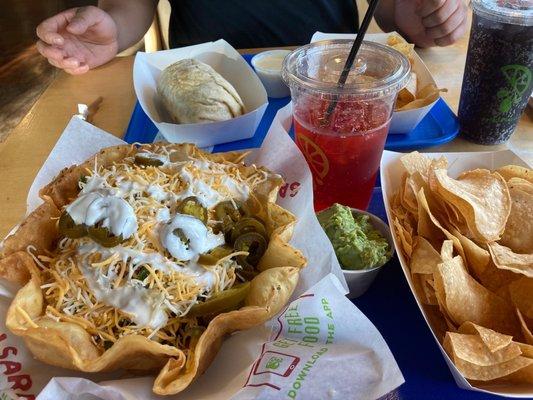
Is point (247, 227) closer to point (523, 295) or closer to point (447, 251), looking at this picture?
point (447, 251)

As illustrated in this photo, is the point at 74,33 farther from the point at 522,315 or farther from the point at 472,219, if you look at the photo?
the point at 522,315

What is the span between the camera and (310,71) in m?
1.31

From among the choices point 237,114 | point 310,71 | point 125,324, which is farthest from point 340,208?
point 237,114

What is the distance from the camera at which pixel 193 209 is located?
1045 mm

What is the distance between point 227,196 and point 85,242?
327 millimetres

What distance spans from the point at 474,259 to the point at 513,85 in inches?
27.0

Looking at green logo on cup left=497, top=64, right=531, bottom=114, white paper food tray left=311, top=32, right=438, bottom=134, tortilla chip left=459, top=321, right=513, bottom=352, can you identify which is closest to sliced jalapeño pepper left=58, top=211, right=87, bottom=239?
tortilla chip left=459, top=321, right=513, bottom=352

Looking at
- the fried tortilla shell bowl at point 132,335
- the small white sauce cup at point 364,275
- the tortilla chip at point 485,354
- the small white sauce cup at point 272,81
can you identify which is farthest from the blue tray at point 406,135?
the tortilla chip at point 485,354

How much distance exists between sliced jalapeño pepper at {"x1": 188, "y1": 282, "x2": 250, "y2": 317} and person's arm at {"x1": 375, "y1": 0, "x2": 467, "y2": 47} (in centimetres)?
165

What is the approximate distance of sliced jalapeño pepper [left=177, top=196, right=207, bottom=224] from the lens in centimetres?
104

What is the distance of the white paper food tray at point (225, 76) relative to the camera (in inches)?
65.1

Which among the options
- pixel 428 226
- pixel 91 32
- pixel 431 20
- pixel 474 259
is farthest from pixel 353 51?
pixel 91 32

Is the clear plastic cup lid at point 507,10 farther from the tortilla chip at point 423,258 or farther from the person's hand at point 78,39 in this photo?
the person's hand at point 78,39

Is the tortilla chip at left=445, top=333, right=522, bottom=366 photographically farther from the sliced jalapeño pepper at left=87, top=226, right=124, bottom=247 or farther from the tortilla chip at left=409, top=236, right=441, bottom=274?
the sliced jalapeño pepper at left=87, top=226, right=124, bottom=247
